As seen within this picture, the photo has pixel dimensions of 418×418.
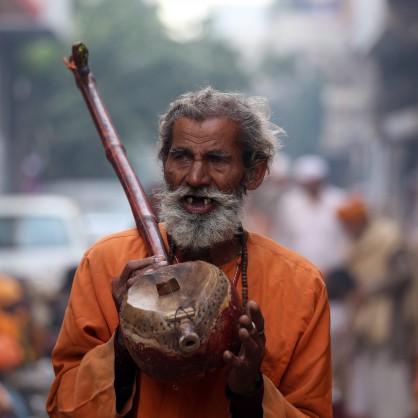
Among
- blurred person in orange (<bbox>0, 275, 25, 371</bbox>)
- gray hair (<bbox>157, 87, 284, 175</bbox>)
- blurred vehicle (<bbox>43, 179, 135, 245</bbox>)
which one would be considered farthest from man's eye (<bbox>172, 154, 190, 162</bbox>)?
blurred vehicle (<bbox>43, 179, 135, 245</bbox>)

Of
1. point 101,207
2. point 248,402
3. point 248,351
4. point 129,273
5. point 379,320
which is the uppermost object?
point 129,273

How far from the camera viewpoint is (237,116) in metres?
3.21

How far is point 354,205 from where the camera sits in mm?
8656

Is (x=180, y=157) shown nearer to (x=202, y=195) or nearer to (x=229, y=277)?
(x=202, y=195)

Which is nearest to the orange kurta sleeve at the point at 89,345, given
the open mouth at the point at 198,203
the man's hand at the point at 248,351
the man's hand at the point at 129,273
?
the man's hand at the point at 129,273

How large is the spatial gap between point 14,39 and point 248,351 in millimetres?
24642

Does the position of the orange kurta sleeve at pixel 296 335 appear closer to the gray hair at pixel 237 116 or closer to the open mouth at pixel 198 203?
the open mouth at pixel 198 203

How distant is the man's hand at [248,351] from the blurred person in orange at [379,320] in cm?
524

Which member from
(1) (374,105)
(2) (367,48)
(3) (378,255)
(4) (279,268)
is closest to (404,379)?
(3) (378,255)

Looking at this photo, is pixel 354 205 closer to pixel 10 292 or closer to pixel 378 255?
pixel 378 255

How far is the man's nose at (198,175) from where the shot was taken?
3111mm

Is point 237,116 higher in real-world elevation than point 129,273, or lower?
higher

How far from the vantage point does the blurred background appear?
581 inches

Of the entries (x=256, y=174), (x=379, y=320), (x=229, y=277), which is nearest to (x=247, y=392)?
(x=229, y=277)
